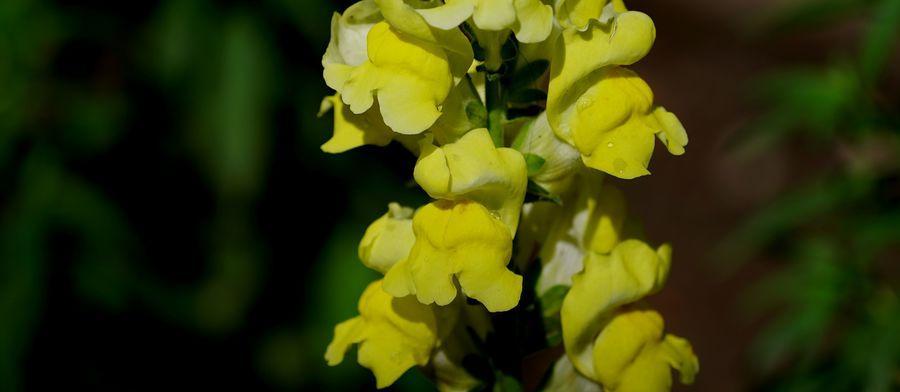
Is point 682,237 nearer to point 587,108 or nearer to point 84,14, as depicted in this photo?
point 84,14

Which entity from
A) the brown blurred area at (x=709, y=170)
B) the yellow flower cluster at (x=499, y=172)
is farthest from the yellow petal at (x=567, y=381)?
the brown blurred area at (x=709, y=170)

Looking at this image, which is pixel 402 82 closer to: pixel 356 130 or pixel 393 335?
pixel 356 130

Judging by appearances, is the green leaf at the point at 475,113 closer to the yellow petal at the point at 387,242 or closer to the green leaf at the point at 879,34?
the yellow petal at the point at 387,242

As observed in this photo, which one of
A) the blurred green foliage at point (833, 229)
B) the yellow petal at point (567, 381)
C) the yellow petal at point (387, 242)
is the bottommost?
the blurred green foliage at point (833, 229)

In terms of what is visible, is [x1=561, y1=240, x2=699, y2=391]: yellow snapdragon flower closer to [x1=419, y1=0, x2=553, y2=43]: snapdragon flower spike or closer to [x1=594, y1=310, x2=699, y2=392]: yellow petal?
[x1=594, y1=310, x2=699, y2=392]: yellow petal

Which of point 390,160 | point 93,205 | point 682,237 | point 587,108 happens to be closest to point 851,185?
point 390,160

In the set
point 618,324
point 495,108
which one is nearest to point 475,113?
point 495,108
